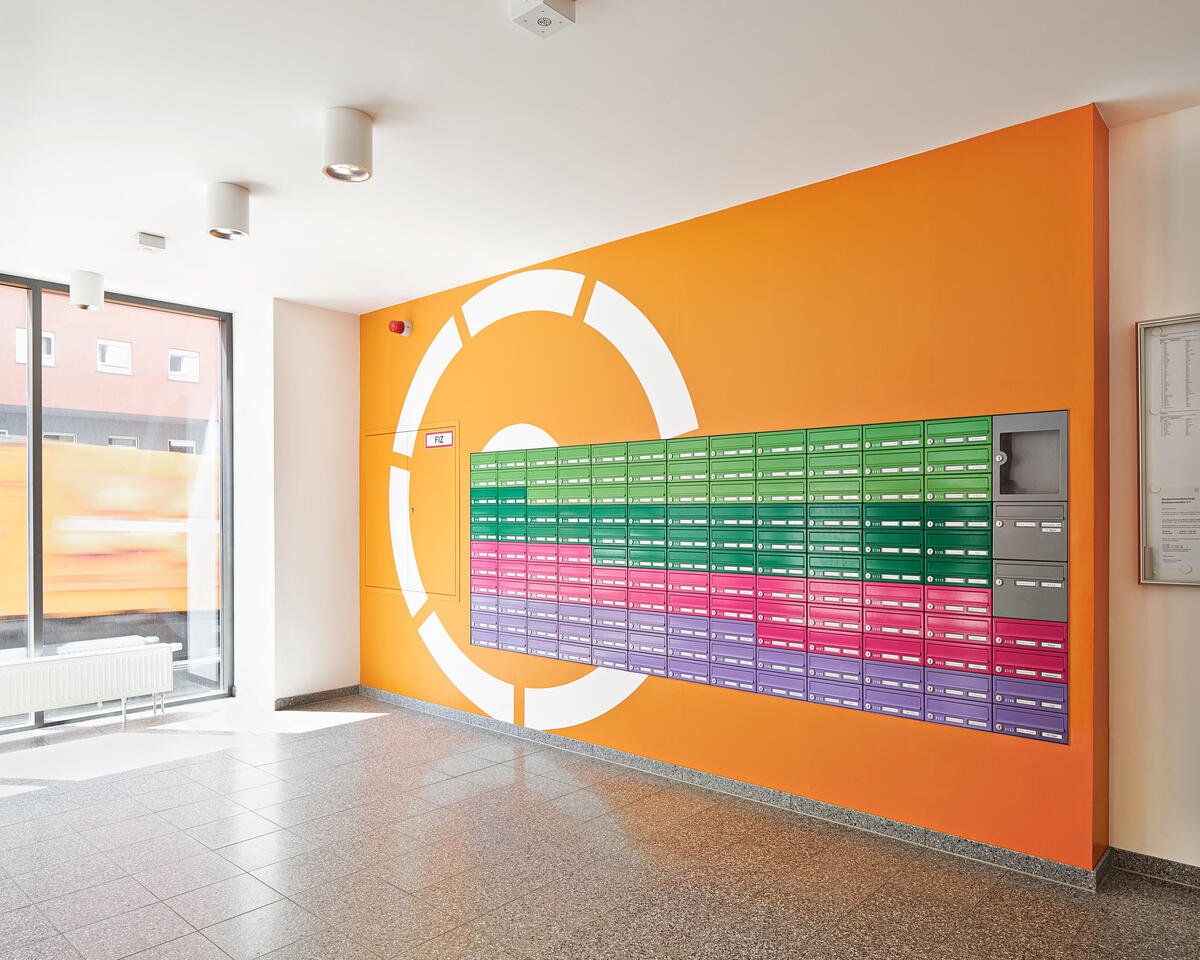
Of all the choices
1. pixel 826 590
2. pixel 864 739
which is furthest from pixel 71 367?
pixel 864 739

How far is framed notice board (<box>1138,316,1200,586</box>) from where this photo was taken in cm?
293

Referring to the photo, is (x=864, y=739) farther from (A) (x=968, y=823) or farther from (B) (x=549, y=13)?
(B) (x=549, y=13)

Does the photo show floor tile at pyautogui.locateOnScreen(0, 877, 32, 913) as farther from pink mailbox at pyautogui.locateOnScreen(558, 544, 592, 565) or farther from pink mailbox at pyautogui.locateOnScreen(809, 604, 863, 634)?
pink mailbox at pyautogui.locateOnScreen(809, 604, 863, 634)

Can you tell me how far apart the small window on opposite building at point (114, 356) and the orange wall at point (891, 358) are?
2.98 m

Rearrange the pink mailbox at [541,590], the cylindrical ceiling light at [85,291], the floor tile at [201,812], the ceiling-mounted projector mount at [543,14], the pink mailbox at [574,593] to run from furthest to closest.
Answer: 1. the cylindrical ceiling light at [85,291]
2. the pink mailbox at [541,590]
3. the pink mailbox at [574,593]
4. the floor tile at [201,812]
5. the ceiling-mounted projector mount at [543,14]

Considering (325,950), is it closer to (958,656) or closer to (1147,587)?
(958,656)

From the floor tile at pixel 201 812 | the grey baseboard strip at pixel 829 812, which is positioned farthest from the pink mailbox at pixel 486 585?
the floor tile at pixel 201 812

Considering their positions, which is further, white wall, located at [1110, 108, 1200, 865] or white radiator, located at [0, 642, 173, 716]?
white radiator, located at [0, 642, 173, 716]

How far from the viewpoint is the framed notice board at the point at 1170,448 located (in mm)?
2934

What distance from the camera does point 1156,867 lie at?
9.78ft

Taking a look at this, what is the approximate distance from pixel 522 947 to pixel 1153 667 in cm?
250

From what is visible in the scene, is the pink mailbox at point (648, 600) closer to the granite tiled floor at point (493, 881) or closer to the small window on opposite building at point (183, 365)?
the granite tiled floor at point (493, 881)

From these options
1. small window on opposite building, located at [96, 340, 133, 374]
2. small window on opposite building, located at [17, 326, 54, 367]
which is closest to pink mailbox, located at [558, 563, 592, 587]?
small window on opposite building, located at [96, 340, 133, 374]

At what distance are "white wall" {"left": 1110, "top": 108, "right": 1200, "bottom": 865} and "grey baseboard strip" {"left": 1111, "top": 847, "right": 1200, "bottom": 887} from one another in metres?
0.03
